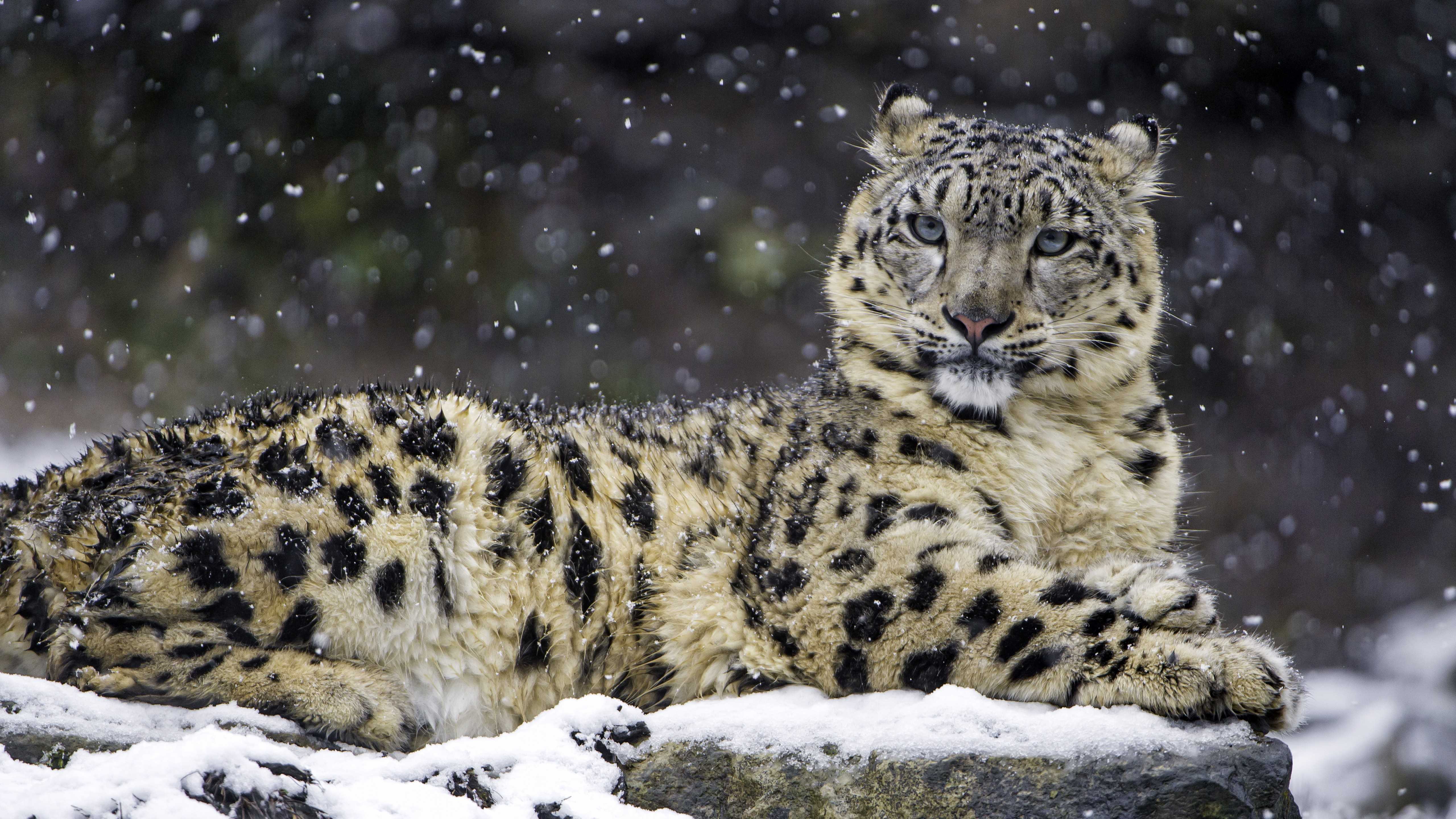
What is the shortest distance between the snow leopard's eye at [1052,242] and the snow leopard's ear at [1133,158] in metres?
0.52

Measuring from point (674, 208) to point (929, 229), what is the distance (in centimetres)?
656

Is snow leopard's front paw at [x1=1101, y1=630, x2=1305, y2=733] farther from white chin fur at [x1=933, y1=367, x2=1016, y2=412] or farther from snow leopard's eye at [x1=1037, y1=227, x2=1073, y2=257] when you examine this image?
snow leopard's eye at [x1=1037, y1=227, x2=1073, y2=257]

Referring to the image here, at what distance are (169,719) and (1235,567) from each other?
926 centimetres

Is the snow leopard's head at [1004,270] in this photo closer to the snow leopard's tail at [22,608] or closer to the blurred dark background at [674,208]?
the snow leopard's tail at [22,608]

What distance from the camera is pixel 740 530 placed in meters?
4.43

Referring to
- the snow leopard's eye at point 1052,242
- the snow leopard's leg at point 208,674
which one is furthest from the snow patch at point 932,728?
the snow leopard's eye at point 1052,242

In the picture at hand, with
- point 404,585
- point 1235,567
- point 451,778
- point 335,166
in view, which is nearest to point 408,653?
point 404,585

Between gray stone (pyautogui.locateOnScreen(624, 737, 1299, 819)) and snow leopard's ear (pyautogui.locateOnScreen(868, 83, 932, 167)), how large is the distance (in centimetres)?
276

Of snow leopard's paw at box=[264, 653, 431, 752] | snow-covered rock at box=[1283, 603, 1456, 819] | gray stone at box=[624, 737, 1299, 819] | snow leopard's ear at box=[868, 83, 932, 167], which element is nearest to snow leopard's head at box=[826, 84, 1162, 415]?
snow leopard's ear at box=[868, 83, 932, 167]

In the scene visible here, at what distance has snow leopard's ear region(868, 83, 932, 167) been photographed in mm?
5359

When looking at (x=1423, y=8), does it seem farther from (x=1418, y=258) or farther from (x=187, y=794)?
(x=187, y=794)

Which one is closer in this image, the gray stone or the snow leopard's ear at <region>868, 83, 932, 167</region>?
the gray stone

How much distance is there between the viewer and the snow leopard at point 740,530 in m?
3.76

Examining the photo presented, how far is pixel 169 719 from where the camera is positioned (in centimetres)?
363
